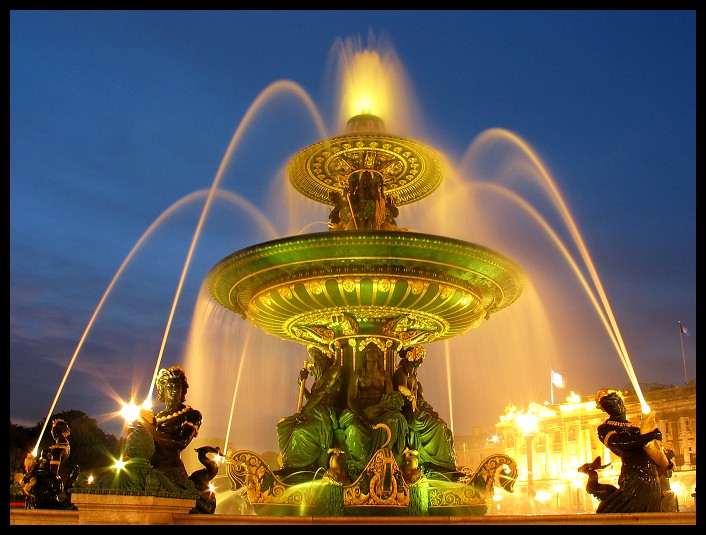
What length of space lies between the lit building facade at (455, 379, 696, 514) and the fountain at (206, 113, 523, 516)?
38.2 metres

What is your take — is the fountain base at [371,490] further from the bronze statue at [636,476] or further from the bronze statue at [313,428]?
the bronze statue at [636,476]

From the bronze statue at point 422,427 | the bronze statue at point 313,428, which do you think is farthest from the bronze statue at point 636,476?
the bronze statue at point 313,428

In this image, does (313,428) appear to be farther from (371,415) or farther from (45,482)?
(45,482)

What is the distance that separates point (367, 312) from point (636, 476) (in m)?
4.22

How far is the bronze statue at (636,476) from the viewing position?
22.2 ft

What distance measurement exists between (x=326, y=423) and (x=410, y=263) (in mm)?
2428

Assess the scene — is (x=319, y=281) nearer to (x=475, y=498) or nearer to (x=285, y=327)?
(x=285, y=327)

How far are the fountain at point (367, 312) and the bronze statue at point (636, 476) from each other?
7.17 feet

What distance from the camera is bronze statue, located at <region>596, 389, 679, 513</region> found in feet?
22.2

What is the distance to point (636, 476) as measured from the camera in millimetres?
6863

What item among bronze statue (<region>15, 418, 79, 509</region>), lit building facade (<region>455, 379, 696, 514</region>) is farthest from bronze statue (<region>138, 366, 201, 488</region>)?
lit building facade (<region>455, 379, 696, 514</region>)

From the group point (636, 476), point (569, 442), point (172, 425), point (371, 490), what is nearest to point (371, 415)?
point (371, 490)

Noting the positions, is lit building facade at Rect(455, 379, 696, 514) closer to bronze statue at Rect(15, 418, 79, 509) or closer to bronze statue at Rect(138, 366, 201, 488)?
bronze statue at Rect(15, 418, 79, 509)
